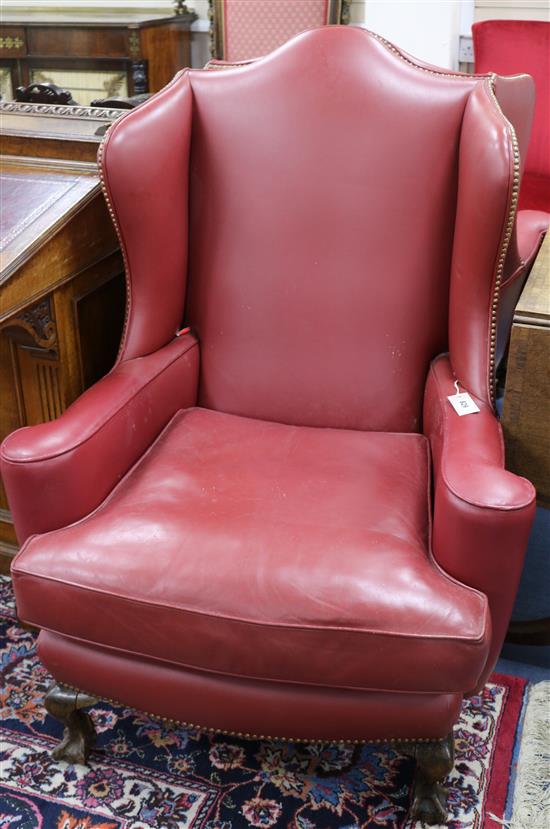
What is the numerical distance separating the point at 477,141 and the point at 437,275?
10.5 inches

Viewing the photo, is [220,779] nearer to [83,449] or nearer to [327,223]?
[83,449]

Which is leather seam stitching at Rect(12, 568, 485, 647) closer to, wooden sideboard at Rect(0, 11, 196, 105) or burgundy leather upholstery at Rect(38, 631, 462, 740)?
burgundy leather upholstery at Rect(38, 631, 462, 740)

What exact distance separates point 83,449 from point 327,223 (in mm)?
633

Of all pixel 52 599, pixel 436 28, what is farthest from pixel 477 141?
pixel 436 28

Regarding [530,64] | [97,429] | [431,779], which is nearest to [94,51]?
[530,64]

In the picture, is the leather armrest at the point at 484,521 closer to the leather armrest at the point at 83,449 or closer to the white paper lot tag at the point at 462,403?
the white paper lot tag at the point at 462,403

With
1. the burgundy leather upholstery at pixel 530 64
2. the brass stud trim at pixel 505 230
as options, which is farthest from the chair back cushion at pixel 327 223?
the burgundy leather upholstery at pixel 530 64

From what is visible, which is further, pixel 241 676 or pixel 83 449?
pixel 83 449

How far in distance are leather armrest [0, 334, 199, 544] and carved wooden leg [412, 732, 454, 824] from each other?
66 centimetres

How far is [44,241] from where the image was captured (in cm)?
148

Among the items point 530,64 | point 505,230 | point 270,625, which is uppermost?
point 530,64

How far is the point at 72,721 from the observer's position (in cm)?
144

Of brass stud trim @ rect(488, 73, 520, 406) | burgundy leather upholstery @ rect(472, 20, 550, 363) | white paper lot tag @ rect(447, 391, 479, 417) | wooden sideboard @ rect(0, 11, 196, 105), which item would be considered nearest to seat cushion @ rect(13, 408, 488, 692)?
white paper lot tag @ rect(447, 391, 479, 417)

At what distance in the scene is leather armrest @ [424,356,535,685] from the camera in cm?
116
